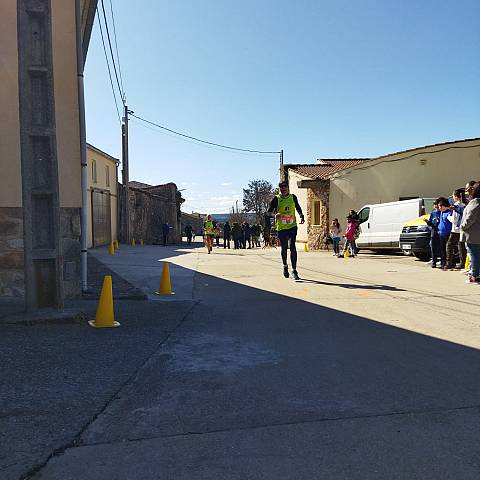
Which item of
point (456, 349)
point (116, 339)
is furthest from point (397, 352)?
point (116, 339)

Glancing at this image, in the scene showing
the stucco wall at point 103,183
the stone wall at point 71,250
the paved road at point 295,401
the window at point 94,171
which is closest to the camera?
the paved road at point 295,401

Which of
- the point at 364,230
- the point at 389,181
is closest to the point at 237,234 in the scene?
the point at 389,181

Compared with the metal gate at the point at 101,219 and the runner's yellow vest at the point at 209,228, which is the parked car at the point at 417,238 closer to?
the runner's yellow vest at the point at 209,228

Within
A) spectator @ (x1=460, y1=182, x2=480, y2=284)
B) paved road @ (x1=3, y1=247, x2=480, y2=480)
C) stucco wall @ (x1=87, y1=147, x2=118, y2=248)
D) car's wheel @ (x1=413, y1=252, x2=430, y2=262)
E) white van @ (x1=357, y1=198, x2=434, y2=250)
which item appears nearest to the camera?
paved road @ (x1=3, y1=247, x2=480, y2=480)

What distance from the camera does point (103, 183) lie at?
21.9 m

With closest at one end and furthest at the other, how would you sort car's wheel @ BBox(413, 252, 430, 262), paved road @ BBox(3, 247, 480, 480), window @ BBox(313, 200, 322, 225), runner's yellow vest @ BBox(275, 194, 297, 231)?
paved road @ BBox(3, 247, 480, 480) → runner's yellow vest @ BBox(275, 194, 297, 231) → car's wheel @ BBox(413, 252, 430, 262) → window @ BBox(313, 200, 322, 225)

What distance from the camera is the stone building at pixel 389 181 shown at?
18125mm

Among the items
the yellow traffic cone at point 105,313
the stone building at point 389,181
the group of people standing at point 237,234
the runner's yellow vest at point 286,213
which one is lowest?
the yellow traffic cone at point 105,313

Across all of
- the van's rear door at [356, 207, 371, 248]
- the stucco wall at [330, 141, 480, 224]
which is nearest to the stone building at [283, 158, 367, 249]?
the stucco wall at [330, 141, 480, 224]

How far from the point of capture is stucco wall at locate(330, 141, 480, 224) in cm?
1808

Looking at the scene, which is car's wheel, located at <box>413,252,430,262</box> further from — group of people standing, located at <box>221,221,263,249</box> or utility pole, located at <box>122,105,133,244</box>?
utility pole, located at <box>122,105,133,244</box>

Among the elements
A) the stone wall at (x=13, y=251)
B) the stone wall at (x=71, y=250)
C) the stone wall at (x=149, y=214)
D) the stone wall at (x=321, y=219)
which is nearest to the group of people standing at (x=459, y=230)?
the stone wall at (x=71, y=250)

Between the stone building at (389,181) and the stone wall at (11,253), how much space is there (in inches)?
635

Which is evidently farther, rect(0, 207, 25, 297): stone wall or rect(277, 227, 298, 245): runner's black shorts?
rect(277, 227, 298, 245): runner's black shorts
